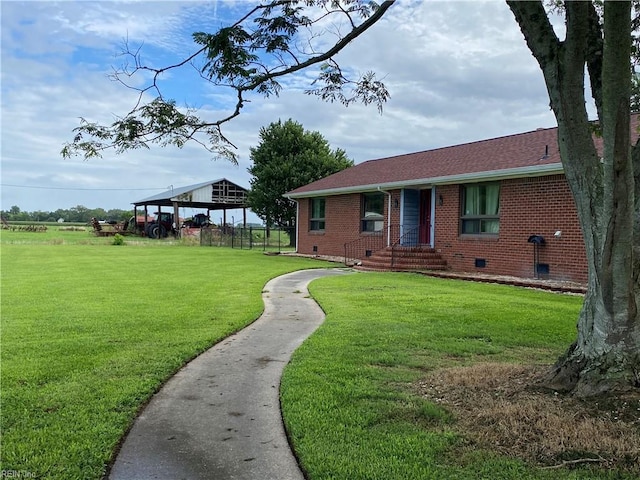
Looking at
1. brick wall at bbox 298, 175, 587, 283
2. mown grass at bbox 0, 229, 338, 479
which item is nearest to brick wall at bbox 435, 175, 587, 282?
brick wall at bbox 298, 175, 587, 283

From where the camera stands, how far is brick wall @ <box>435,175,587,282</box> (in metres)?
12.0

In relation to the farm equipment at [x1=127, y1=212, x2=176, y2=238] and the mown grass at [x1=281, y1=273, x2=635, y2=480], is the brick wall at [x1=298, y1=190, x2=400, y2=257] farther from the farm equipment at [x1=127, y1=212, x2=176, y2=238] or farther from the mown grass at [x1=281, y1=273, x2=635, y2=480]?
the farm equipment at [x1=127, y1=212, x2=176, y2=238]

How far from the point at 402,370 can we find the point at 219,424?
6.41ft

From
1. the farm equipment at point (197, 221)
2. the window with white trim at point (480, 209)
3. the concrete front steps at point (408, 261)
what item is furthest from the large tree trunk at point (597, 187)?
the farm equipment at point (197, 221)

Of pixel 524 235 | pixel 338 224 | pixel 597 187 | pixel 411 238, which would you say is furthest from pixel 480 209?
pixel 597 187

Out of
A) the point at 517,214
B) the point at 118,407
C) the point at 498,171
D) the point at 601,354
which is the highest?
the point at 498,171

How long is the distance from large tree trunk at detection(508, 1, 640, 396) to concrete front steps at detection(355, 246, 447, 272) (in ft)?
36.9

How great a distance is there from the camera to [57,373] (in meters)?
4.71

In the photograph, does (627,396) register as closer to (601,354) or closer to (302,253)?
(601,354)

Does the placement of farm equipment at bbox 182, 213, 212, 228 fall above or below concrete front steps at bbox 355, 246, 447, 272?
above

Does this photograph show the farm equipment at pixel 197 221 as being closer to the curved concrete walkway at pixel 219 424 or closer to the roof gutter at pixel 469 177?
the roof gutter at pixel 469 177

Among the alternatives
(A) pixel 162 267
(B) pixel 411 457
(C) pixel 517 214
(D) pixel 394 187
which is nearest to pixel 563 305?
(C) pixel 517 214

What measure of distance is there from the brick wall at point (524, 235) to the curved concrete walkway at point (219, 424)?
8526 millimetres

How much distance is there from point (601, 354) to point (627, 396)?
338 mm
